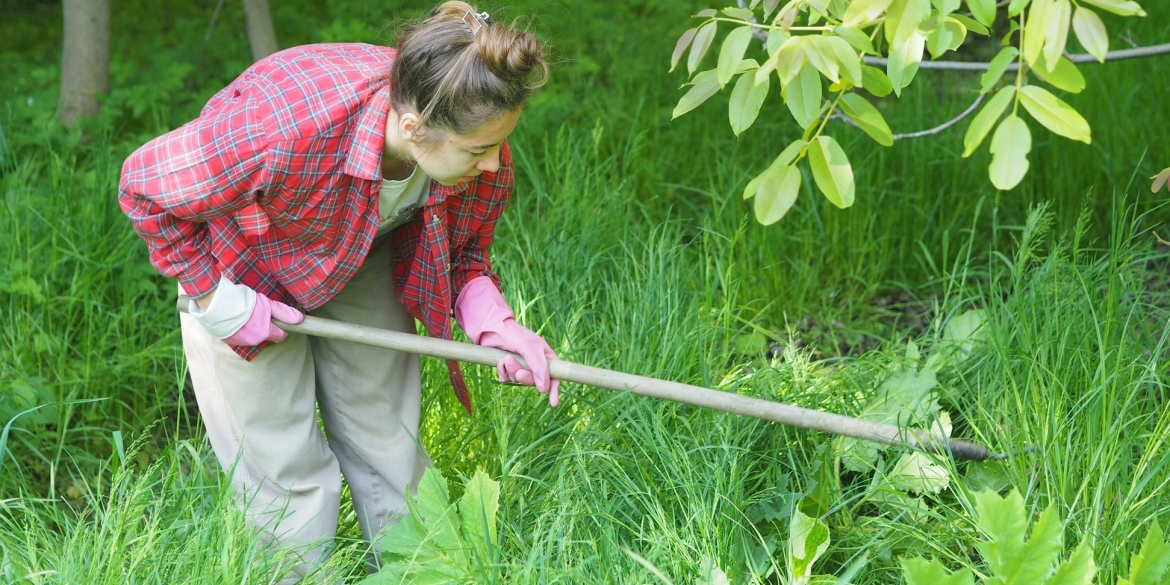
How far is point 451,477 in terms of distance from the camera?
8.26ft

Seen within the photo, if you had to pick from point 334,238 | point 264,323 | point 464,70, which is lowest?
point 264,323

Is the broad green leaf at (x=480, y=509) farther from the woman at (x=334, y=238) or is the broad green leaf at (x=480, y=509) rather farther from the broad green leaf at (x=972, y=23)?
the broad green leaf at (x=972, y=23)

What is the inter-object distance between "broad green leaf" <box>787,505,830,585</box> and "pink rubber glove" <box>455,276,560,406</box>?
519 millimetres

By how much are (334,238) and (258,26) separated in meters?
2.25

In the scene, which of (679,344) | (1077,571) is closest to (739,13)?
(1077,571)

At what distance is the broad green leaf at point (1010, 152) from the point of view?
3.79 ft

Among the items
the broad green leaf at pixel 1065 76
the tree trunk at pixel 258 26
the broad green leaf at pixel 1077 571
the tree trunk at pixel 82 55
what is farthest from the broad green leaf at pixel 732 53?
the tree trunk at pixel 82 55

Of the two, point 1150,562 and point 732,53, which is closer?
point 732,53

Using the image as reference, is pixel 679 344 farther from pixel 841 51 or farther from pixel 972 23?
pixel 841 51

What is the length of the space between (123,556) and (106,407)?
1100 mm

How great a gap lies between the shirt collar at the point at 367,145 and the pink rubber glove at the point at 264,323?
0.32 meters

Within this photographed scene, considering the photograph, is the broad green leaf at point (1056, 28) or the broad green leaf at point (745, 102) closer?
the broad green leaf at point (1056, 28)

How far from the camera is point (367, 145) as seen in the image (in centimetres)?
185

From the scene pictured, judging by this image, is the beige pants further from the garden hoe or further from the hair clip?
the hair clip
